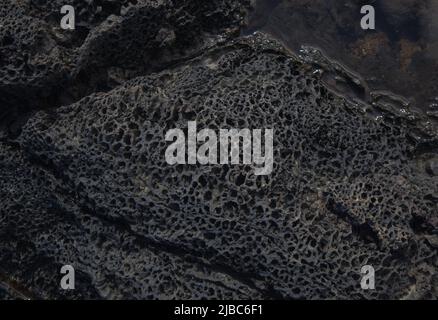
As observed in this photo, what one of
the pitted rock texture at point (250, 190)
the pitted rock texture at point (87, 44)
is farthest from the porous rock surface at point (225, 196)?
the pitted rock texture at point (87, 44)

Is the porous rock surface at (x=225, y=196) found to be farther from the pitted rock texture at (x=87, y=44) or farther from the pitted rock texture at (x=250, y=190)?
the pitted rock texture at (x=87, y=44)

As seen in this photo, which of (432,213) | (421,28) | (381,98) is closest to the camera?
(432,213)

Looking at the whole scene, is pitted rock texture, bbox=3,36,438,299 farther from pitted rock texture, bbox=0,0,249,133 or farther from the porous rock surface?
pitted rock texture, bbox=0,0,249,133

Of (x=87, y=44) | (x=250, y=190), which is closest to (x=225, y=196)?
(x=250, y=190)

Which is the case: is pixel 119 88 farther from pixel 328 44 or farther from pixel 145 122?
pixel 328 44

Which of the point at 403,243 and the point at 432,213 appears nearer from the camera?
the point at 403,243

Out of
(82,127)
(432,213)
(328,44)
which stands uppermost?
(328,44)

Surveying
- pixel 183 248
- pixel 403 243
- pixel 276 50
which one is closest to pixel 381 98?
pixel 276 50
